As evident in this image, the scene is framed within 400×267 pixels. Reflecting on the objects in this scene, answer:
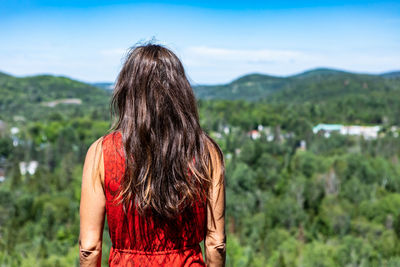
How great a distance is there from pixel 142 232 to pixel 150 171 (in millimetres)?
254

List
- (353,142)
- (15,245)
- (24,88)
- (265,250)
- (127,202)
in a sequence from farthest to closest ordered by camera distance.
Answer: (24,88) → (353,142) → (265,250) → (15,245) → (127,202)

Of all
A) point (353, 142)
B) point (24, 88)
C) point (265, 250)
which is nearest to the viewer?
point (265, 250)

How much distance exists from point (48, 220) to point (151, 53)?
83.4 feet

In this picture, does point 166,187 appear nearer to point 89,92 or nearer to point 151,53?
point 151,53

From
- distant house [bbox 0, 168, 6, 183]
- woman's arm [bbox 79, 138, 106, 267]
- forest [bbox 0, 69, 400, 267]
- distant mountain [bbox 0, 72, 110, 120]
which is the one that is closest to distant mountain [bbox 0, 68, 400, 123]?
distant mountain [bbox 0, 72, 110, 120]

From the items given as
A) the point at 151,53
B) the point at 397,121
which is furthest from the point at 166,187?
the point at 397,121

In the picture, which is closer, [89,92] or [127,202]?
[127,202]

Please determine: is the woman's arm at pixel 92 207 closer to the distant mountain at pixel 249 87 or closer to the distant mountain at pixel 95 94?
the distant mountain at pixel 95 94

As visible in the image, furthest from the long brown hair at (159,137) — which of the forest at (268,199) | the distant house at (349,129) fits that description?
the distant house at (349,129)

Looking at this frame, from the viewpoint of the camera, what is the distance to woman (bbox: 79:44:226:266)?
167 centimetres

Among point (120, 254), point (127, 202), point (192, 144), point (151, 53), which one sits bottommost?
point (120, 254)

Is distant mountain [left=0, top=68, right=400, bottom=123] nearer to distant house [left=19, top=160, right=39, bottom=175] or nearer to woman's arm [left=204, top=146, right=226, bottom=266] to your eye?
distant house [left=19, top=160, right=39, bottom=175]

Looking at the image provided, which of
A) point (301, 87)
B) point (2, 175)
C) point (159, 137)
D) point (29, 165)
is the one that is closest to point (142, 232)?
point (159, 137)

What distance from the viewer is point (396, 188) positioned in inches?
1345
